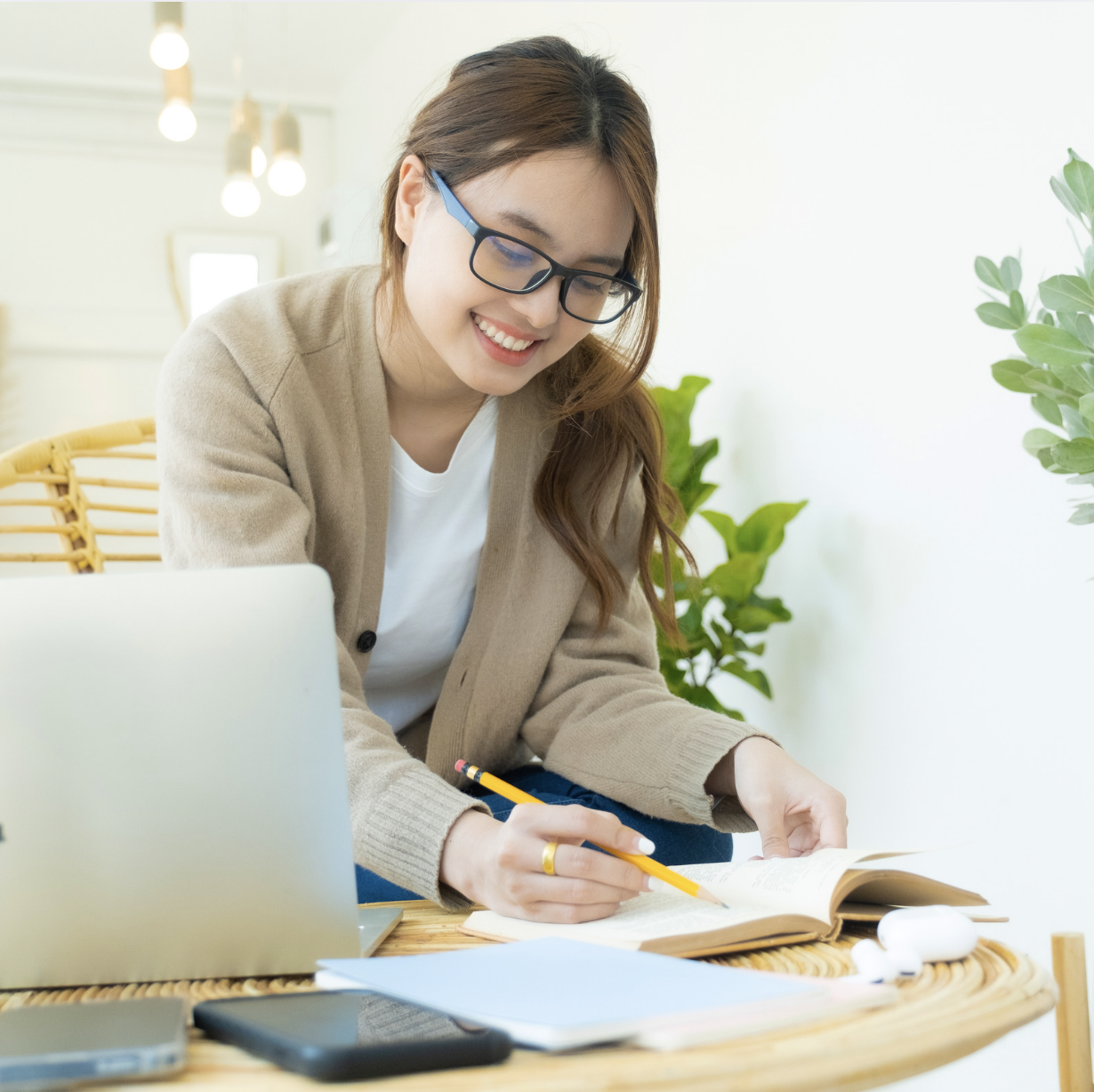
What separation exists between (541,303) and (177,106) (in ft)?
6.17

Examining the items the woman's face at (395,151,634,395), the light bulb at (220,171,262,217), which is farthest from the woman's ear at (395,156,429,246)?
the light bulb at (220,171,262,217)

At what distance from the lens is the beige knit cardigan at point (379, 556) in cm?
97

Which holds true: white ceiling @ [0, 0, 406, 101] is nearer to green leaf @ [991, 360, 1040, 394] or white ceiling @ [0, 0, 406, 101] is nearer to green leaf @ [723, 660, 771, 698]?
green leaf @ [723, 660, 771, 698]

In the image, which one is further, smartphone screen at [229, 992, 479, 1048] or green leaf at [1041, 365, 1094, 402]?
green leaf at [1041, 365, 1094, 402]

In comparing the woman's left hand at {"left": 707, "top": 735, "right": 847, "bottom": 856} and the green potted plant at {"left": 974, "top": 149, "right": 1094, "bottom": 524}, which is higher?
the green potted plant at {"left": 974, "top": 149, "right": 1094, "bottom": 524}

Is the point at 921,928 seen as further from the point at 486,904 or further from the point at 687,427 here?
the point at 687,427

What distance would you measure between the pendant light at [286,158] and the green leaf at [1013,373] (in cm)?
227

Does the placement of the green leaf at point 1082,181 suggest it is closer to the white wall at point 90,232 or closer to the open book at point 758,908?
the open book at point 758,908

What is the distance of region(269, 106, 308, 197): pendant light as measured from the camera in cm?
296

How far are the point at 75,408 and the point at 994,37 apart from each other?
12.6 feet

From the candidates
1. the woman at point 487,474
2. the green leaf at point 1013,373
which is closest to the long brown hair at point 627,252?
the woman at point 487,474

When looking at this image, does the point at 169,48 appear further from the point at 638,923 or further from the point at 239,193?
the point at 638,923

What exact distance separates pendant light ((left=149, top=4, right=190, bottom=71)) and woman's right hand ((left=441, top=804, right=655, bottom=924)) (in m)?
2.16

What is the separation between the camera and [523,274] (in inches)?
41.9
